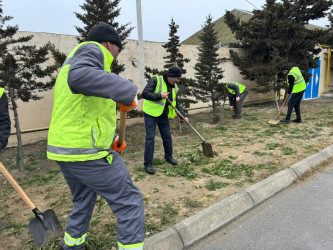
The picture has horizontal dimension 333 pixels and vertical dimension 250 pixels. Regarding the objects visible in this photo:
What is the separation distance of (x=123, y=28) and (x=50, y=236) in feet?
15.8

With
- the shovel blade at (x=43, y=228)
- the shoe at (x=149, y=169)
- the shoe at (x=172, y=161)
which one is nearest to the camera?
the shovel blade at (x=43, y=228)

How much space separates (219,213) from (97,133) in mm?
1869

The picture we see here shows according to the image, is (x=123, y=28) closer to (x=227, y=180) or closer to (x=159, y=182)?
(x=159, y=182)

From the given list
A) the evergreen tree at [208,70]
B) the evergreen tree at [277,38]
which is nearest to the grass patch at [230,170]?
the evergreen tree at [208,70]

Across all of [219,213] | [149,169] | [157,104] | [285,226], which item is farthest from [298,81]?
[219,213]

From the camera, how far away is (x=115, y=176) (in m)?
1.85

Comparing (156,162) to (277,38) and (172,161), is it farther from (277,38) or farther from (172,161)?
(277,38)

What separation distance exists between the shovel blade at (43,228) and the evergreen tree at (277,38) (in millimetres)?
10292

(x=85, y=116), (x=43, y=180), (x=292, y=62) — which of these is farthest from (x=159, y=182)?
(x=292, y=62)

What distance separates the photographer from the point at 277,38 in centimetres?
1130

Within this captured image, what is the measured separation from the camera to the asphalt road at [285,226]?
246 centimetres

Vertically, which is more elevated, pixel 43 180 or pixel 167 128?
pixel 167 128

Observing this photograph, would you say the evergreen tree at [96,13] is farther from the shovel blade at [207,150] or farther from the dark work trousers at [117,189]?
the dark work trousers at [117,189]

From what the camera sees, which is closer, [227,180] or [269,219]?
[269,219]
